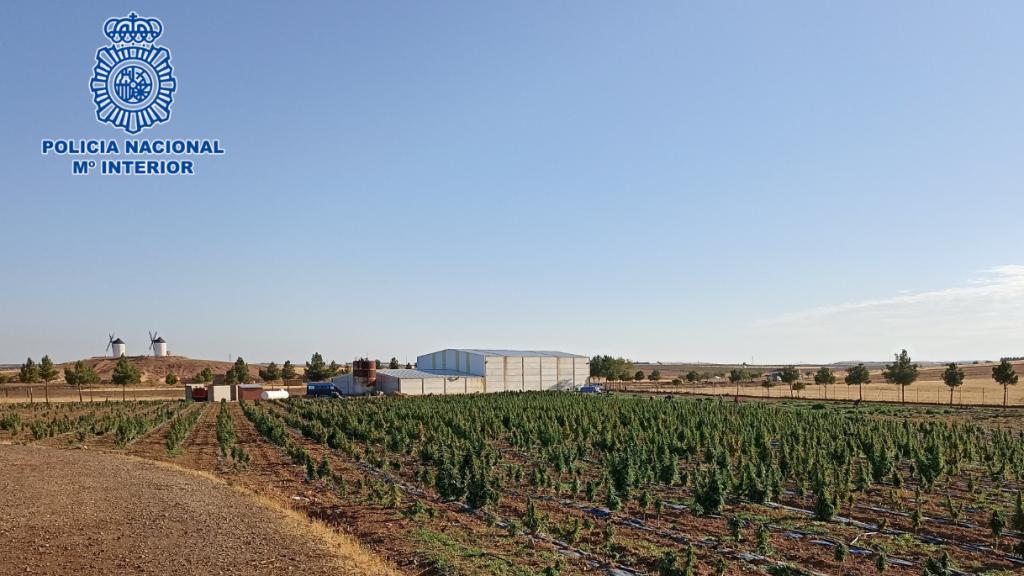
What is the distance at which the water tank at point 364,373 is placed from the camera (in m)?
92.4

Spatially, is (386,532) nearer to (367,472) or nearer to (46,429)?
(367,472)

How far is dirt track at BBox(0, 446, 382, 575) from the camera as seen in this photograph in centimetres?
1322

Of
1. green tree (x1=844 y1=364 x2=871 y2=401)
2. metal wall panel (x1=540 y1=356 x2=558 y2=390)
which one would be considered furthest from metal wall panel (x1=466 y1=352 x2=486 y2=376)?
green tree (x1=844 y1=364 x2=871 y2=401)

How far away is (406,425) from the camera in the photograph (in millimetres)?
39969

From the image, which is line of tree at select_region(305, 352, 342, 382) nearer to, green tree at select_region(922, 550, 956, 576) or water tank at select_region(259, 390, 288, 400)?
water tank at select_region(259, 390, 288, 400)

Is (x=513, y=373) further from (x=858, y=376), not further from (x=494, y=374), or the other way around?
(x=858, y=376)

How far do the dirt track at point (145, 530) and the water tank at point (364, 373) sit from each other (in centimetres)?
6963

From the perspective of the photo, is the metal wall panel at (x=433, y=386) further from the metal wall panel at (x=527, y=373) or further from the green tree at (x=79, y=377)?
the green tree at (x=79, y=377)

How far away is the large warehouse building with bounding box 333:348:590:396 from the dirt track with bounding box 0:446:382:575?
209 feet

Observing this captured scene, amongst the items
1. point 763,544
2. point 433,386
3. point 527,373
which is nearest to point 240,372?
point 433,386

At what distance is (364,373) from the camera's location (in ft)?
303

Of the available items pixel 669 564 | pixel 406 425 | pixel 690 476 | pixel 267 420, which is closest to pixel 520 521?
pixel 669 564

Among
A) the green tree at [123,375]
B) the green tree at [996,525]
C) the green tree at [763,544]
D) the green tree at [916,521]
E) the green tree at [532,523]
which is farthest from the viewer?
the green tree at [123,375]

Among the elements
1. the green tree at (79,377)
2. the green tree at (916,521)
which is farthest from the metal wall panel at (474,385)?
the green tree at (916,521)
